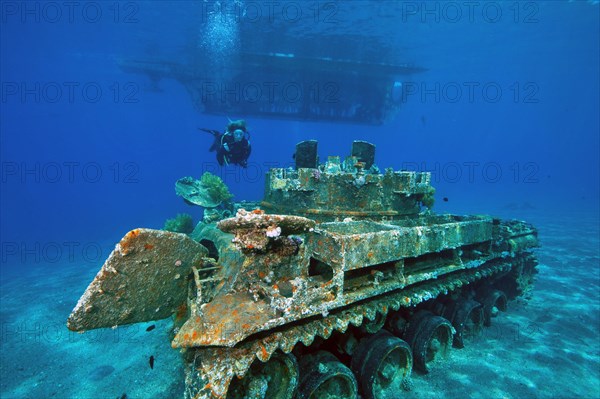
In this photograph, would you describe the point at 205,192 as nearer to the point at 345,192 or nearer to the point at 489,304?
the point at 345,192

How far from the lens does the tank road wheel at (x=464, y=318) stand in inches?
249

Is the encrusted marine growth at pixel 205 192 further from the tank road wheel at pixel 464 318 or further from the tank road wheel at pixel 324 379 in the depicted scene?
the tank road wheel at pixel 464 318

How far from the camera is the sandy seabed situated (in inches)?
211

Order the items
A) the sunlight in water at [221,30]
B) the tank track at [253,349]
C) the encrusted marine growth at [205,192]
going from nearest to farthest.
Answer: the tank track at [253,349] < the encrusted marine growth at [205,192] < the sunlight in water at [221,30]

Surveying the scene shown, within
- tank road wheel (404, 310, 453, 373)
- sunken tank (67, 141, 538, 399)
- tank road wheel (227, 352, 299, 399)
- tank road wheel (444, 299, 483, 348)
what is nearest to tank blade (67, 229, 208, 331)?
sunken tank (67, 141, 538, 399)

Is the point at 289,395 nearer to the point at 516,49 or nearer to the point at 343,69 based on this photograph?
the point at 343,69

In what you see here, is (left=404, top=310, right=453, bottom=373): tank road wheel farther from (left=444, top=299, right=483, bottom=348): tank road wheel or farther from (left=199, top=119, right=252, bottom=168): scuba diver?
(left=199, top=119, right=252, bottom=168): scuba diver

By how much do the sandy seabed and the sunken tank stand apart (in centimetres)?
72

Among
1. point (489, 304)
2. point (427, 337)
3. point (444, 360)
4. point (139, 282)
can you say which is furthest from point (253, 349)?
point (489, 304)

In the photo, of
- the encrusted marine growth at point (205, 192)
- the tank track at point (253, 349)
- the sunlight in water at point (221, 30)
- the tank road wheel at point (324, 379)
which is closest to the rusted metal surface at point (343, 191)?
the tank track at point (253, 349)

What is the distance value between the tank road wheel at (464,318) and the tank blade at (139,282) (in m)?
5.63

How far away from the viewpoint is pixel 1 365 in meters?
6.95

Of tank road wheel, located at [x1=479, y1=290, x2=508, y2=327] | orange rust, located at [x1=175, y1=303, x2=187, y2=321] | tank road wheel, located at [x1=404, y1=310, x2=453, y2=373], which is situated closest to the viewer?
orange rust, located at [x1=175, y1=303, x2=187, y2=321]

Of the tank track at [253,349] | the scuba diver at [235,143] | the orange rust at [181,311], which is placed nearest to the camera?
the tank track at [253,349]
